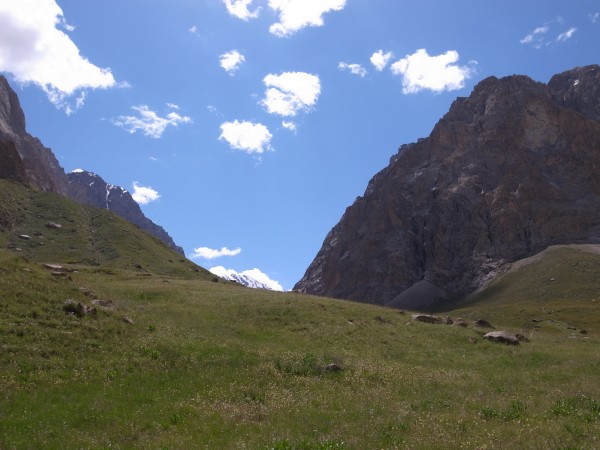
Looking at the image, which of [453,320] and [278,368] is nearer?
[278,368]

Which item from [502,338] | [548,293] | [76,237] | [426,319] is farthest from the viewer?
[548,293]

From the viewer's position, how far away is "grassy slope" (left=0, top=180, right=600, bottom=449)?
15.6m

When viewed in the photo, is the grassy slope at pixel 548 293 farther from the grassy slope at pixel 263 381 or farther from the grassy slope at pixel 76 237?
the grassy slope at pixel 263 381

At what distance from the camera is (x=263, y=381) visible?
23.2 m

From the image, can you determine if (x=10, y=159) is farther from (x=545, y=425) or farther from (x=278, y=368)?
(x=545, y=425)

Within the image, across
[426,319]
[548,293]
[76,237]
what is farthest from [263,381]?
[548,293]

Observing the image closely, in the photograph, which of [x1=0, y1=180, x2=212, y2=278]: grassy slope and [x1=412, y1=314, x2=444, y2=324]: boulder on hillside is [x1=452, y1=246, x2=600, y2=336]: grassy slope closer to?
[x1=412, y1=314, x2=444, y2=324]: boulder on hillside

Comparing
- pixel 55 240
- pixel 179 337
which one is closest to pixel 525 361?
pixel 179 337

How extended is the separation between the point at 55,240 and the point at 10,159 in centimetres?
6395

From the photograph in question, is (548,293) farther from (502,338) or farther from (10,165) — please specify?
(10,165)

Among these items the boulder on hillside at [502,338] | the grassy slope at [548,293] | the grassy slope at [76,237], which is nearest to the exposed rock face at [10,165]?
the grassy slope at [76,237]

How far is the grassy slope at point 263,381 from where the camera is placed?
1561 centimetres

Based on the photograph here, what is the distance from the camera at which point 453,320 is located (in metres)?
48.8

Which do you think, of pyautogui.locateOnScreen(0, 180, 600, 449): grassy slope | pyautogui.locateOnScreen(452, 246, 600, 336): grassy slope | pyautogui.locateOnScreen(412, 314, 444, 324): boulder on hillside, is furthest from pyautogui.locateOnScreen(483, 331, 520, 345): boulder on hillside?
pyautogui.locateOnScreen(452, 246, 600, 336): grassy slope
